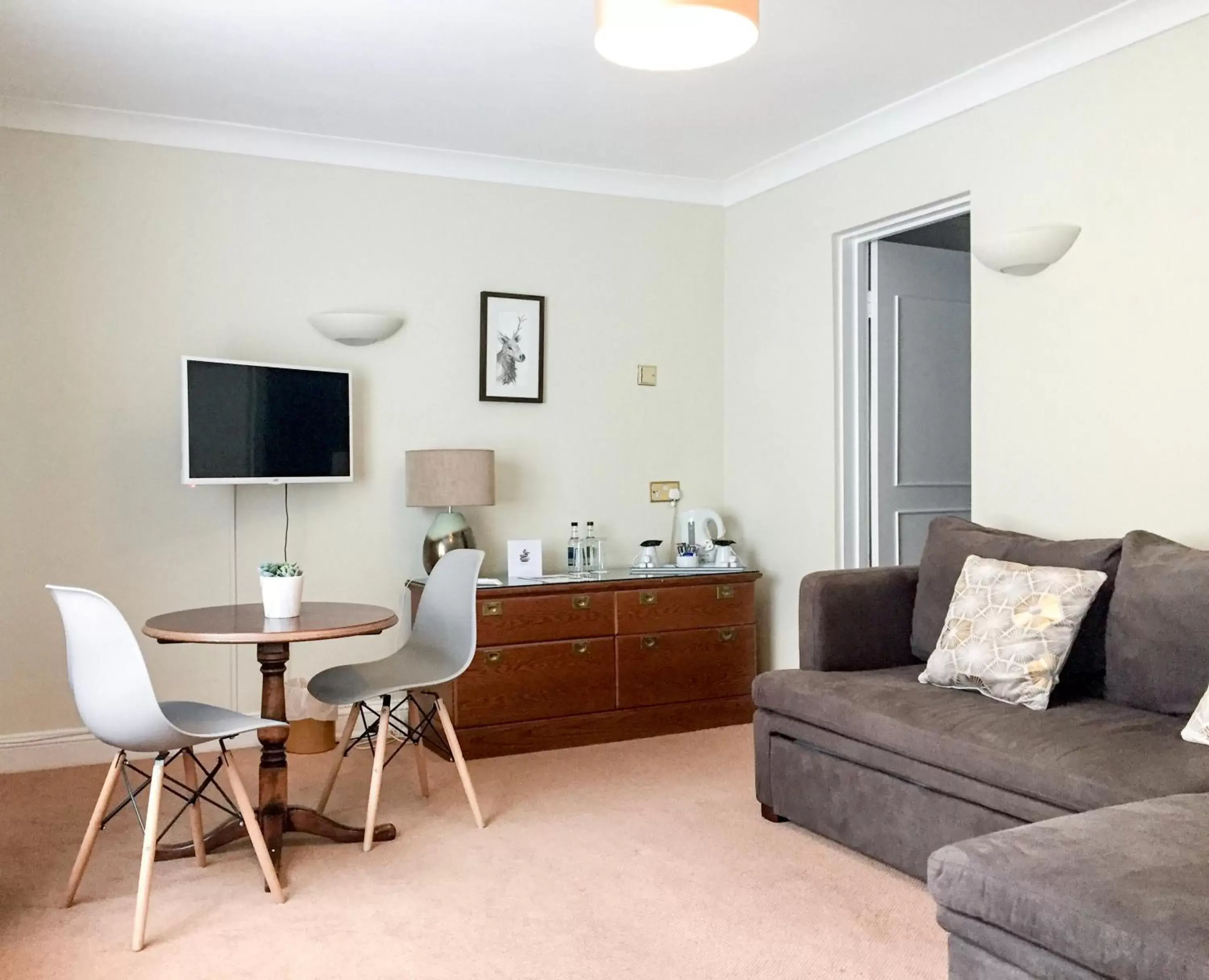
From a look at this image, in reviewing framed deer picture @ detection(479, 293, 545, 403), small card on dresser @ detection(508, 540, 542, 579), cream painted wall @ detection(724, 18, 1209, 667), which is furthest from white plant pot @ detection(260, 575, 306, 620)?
cream painted wall @ detection(724, 18, 1209, 667)

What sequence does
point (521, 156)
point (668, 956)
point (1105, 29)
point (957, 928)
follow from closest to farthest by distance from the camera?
point (957, 928) → point (668, 956) → point (1105, 29) → point (521, 156)

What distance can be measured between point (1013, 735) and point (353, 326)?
3.02m

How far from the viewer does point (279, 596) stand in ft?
10.2

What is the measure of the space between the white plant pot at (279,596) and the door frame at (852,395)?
8.15 ft

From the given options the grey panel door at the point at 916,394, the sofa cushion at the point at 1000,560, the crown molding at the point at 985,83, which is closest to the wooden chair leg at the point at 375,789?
the sofa cushion at the point at 1000,560

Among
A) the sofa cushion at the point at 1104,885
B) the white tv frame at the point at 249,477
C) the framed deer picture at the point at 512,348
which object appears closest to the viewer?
the sofa cushion at the point at 1104,885

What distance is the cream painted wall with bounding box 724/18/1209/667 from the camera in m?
3.30

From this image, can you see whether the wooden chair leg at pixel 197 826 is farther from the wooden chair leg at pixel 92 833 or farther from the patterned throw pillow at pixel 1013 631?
the patterned throw pillow at pixel 1013 631

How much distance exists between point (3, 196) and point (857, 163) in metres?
3.32

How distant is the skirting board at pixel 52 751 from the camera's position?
4.12 m

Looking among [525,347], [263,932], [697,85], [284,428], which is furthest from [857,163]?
[263,932]

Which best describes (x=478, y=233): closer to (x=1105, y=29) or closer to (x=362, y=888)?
(x=1105, y=29)

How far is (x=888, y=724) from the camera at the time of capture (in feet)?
9.58

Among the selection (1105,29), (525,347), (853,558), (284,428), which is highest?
(1105,29)
